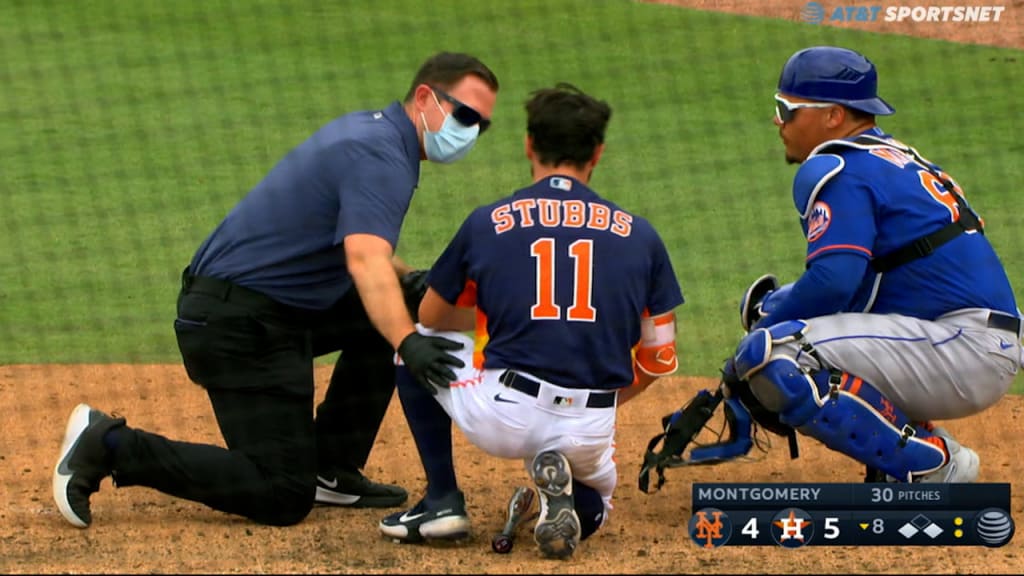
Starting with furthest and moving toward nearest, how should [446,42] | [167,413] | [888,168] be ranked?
1. [446,42]
2. [167,413]
3. [888,168]

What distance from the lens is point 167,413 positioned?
18.6 ft

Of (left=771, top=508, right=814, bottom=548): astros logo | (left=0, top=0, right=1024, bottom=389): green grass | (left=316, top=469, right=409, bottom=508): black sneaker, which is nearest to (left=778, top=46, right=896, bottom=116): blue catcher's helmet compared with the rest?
(left=771, top=508, right=814, bottom=548): astros logo

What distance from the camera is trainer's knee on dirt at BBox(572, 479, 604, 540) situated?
405 cm

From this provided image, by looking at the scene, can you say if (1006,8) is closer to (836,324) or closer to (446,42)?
(446,42)

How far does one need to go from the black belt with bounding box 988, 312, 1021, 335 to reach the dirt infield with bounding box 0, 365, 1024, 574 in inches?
21.7

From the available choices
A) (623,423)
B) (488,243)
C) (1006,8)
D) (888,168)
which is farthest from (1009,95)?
(488,243)

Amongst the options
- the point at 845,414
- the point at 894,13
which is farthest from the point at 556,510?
the point at 894,13

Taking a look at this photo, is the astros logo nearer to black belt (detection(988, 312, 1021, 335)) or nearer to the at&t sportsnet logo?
black belt (detection(988, 312, 1021, 335))

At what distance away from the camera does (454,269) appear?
3980 mm

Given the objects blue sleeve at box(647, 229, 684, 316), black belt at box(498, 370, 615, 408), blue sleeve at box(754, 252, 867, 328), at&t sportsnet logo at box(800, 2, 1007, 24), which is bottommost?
black belt at box(498, 370, 615, 408)

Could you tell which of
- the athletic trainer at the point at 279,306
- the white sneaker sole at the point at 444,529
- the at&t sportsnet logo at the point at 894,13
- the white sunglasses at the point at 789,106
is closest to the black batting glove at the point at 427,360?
the athletic trainer at the point at 279,306

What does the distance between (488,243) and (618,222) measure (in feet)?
1.13

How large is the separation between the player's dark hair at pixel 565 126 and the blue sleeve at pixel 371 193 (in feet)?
1.31

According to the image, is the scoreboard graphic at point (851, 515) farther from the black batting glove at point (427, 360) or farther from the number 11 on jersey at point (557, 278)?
the black batting glove at point (427, 360)
